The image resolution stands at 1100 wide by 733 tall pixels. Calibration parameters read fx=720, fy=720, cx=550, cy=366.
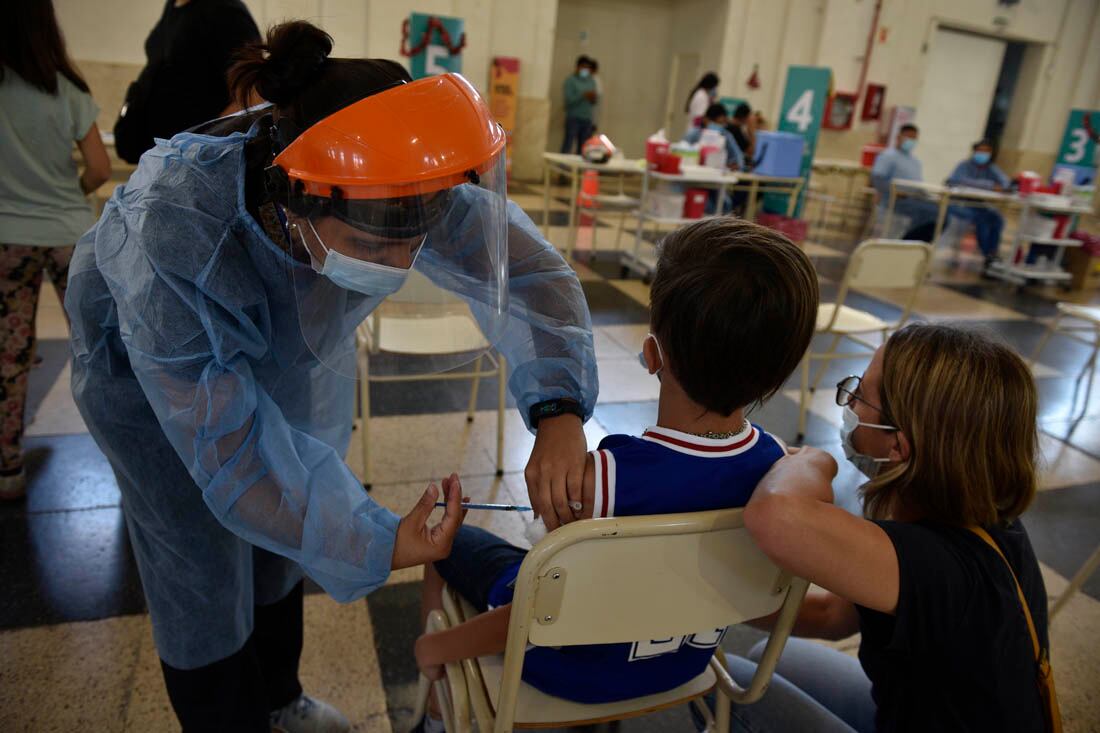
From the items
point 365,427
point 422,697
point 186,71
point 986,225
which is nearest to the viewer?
point 422,697

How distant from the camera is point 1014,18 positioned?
10578mm

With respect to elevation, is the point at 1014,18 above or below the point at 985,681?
above

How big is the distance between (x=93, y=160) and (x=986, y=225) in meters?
6.78

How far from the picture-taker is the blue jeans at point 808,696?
1061 millimetres

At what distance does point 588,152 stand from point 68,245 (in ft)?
11.8

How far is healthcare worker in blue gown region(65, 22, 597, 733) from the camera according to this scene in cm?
71

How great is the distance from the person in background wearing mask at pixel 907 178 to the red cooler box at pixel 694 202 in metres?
2.51

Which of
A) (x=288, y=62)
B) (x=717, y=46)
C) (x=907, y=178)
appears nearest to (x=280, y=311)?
(x=288, y=62)

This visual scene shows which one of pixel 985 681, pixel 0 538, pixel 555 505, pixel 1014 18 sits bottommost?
pixel 0 538

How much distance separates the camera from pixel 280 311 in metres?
0.93

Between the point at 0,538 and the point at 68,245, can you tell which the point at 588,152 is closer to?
the point at 68,245

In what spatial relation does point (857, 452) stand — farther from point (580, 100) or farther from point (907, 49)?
point (907, 49)

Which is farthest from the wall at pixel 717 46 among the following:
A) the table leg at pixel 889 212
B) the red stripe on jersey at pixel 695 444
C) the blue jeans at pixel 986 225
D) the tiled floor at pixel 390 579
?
the red stripe on jersey at pixel 695 444

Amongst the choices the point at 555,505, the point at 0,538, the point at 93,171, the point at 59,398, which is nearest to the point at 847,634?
the point at 555,505
